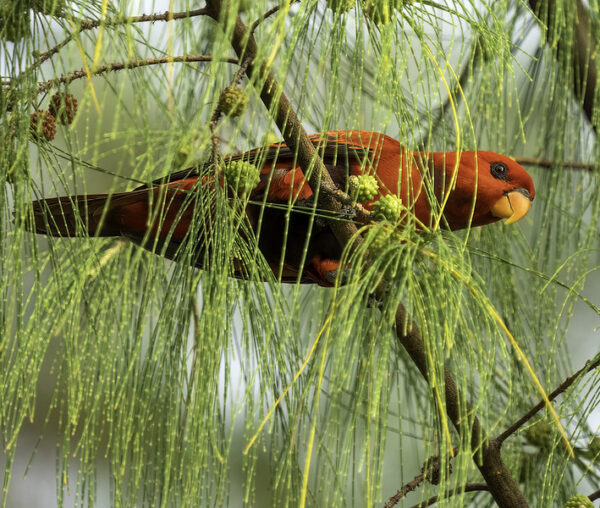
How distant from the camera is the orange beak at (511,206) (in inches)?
63.6

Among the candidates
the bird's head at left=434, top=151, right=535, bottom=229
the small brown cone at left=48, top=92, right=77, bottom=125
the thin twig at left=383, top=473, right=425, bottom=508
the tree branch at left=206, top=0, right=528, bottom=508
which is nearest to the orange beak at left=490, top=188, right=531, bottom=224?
the bird's head at left=434, top=151, right=535, bottom=229

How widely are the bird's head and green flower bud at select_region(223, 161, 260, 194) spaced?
657 mm

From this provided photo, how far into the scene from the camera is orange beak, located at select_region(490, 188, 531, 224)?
161cm

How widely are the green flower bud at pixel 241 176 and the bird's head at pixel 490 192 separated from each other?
66 centimetres

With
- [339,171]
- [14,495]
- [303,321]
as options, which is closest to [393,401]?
[303,321]

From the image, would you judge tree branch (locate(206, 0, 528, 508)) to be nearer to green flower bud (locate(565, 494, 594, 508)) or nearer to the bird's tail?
green flower bud (locate(565, 494, 594, 508))

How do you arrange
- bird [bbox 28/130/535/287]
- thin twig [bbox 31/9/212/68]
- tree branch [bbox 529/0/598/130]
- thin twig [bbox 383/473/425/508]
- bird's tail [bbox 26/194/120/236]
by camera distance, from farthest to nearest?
tree branch [bbox 529/0/598/130]
bird [bbox 28/130/535/287]
bird's tail [bbox 26/194/120/236]
thin twig [bbox 383/473/425/508]
thin twig [bbox 31/9/212/68]

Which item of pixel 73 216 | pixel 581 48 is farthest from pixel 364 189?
pixel 581 48

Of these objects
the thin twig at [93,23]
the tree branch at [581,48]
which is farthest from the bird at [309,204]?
the thin twig at [93,23]

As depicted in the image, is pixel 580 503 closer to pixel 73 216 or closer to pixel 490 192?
pixel 490 192

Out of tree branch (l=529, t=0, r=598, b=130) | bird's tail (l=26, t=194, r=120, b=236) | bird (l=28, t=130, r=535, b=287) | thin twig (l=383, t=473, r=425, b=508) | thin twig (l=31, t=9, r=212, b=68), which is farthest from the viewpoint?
tree branch (l=529, t=0, r=598, b=130)

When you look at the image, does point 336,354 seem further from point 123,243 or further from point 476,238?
point 476,238

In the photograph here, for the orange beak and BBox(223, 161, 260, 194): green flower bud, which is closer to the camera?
BBox(223, 161, 260, 194): green flower bud

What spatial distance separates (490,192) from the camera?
163cm
